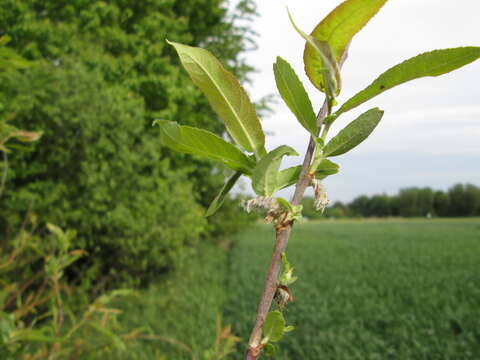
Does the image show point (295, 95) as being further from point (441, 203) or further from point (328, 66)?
point (441, 203)

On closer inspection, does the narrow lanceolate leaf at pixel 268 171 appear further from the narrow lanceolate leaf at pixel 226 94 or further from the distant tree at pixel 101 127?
the distant tree at pixel 101 127

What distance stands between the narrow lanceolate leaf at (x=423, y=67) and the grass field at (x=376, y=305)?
6.75 ft

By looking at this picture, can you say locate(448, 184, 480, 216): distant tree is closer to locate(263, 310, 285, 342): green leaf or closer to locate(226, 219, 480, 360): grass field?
locate(226, 219, 480, 360): grass field

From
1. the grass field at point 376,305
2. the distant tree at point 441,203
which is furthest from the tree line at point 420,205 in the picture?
the grass field at point 376,305

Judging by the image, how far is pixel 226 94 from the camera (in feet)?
1.09

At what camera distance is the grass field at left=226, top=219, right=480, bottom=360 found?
15.0ft

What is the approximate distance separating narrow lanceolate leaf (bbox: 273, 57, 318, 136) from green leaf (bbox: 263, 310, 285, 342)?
0.15 meters

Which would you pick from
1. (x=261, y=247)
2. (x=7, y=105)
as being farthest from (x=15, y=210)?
(x=261, y=247)

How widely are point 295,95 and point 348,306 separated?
21.4 feet

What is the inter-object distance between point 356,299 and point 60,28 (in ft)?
23.1

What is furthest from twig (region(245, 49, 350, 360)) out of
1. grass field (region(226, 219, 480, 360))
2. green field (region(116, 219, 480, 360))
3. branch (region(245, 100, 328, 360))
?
green field (region(116, 219, 480, 360))

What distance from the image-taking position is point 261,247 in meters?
14.5

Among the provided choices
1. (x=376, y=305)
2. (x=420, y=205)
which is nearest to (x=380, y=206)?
(x=420, y=205)

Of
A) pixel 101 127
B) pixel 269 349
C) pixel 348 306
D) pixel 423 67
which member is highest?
pixel 101 127
